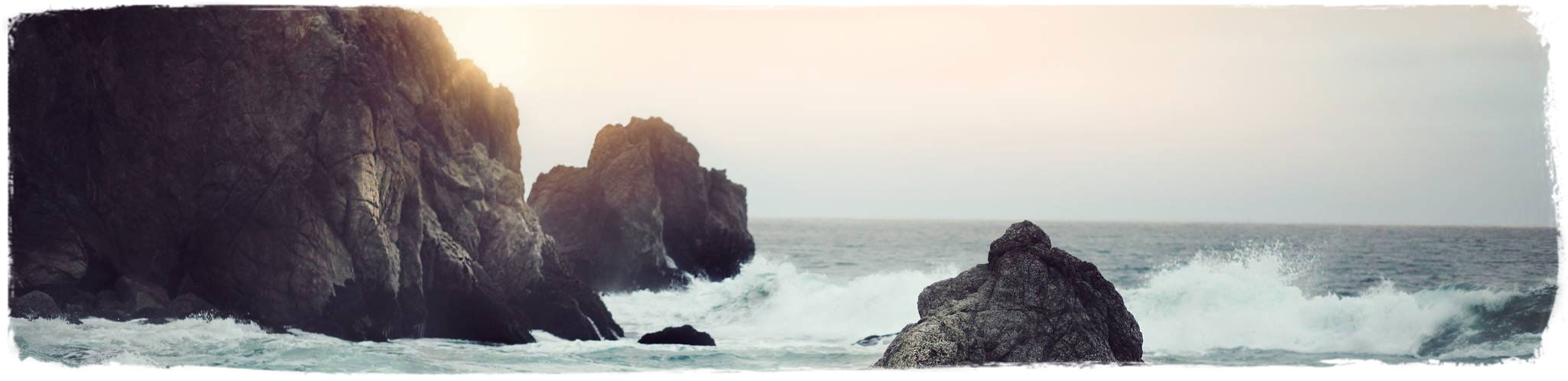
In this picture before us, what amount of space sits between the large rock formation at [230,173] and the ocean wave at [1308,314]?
694 centimetres

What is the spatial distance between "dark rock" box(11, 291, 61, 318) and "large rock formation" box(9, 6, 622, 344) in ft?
0.09

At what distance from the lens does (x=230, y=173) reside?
12.1 metres

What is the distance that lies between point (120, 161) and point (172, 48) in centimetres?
128

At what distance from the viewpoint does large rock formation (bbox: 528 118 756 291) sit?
19703mm

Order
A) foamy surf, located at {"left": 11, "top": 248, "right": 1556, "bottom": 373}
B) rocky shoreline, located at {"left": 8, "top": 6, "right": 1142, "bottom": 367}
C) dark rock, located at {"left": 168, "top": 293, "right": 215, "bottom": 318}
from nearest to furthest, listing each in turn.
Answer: rocky shoreline, located at {"left": 8, "top": 6, "right": 1142, "bottom": 367} < foamy surf, located at {"left": 11, "top": 248, "right": 1556, "bottom": 373} < dark rock, located at {"left": 168, "top": 293, "right": 215, "bottom": 318}

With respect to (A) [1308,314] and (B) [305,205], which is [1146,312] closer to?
(A) [1308,314]

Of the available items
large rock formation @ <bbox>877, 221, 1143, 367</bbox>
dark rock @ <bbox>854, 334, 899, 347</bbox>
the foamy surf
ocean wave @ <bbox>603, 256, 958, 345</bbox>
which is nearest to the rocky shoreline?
large rock formation @ <bbox>877, 221, 1143, 367</bbox>

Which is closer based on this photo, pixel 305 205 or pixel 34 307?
pixel 34 307

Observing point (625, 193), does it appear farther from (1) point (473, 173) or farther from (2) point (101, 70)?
(2) point (101, 70)

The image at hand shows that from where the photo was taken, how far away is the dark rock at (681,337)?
484 inches

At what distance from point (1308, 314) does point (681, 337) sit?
620cm

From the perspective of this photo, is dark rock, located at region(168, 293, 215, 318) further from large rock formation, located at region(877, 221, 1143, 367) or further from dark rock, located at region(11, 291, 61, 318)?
large rock formation, located at region(877, 221, 1143, 367)

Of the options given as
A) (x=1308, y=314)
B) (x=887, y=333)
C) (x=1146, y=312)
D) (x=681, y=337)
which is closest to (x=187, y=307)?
(x=681, y=337)

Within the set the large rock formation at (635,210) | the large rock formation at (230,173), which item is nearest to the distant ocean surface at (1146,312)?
the large rock formation at (230,173)
